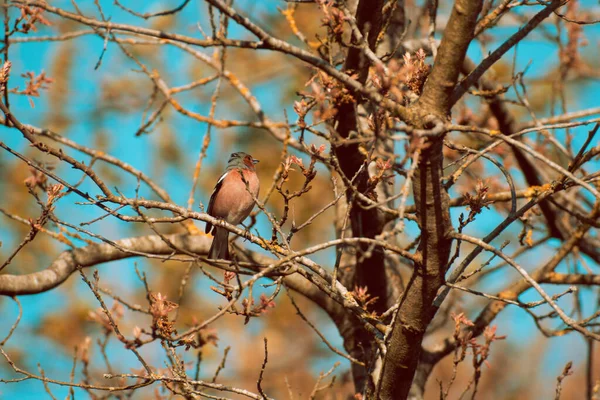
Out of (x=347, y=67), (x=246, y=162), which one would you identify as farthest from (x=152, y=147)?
(x=347, y=67)

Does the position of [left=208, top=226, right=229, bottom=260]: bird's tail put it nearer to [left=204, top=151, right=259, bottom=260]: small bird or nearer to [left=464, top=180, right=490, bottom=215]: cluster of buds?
[left=204, top=151, right=259, bottom=260]: small bird

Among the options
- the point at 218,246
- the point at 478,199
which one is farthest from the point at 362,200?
the point at 218,246

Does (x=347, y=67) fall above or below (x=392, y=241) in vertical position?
above

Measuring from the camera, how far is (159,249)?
4930mm

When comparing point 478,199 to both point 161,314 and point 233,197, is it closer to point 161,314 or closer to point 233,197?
point 161,314

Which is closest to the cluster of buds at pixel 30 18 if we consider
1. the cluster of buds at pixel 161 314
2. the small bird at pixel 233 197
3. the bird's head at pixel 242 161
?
the cluster of buds at pixel 161 314

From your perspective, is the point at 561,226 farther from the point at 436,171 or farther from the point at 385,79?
the point at 385,79

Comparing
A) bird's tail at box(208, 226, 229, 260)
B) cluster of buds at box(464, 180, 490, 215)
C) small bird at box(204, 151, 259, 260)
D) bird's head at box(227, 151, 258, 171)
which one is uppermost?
bird's head at box(227, 151, 258, 171)

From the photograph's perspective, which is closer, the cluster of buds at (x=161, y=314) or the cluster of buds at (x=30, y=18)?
the cluster of buds at (x=161, y=314)

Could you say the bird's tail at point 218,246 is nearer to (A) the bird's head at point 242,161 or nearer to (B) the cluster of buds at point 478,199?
(A) the bird's head at point 242,161

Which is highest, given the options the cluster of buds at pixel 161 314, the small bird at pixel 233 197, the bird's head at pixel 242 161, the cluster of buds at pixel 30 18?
the bird's head at pixel 242 161

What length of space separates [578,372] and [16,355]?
10370 mm

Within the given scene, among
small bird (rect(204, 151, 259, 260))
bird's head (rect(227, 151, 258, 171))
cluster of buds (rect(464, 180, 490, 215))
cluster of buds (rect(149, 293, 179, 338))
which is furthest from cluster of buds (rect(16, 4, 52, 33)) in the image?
cluster of buds (rect(464, 180, 490, 215))

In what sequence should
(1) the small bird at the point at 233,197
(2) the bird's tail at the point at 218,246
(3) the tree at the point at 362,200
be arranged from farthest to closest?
(1) the small bird at the point at 233,197 < (2) the bird's tail at the point at 218,246 < (3) the tree at the point at 362,200
